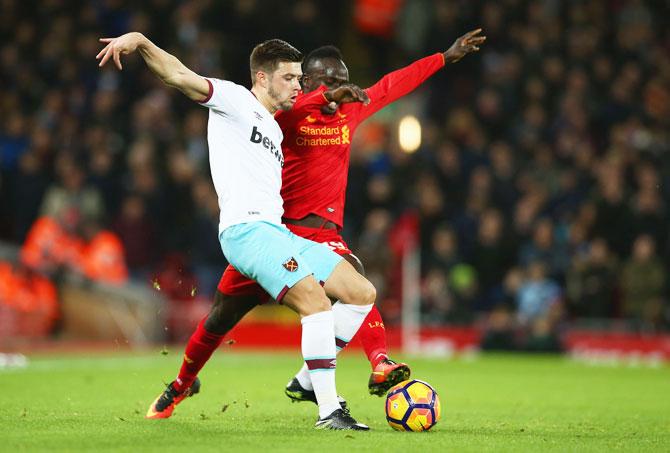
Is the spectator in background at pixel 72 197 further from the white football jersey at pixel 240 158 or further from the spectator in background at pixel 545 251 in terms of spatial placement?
the white football jersey at pixel 240 158

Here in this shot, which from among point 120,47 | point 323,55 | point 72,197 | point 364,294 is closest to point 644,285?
point 72,197

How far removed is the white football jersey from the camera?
6992 mm

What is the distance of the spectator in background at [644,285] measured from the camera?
53.5ft

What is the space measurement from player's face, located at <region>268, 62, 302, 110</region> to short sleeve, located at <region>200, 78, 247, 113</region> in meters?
0.31

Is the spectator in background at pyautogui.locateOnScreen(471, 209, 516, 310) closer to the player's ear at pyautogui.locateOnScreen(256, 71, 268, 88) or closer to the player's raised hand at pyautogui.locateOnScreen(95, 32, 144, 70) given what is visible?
the player's ear at pyautogui.locateOnScreen(256, 71, 268, 88)

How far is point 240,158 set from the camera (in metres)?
7.05

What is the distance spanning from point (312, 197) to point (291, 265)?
1.25 m

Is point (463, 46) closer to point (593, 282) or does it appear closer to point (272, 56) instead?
point (272, 56)

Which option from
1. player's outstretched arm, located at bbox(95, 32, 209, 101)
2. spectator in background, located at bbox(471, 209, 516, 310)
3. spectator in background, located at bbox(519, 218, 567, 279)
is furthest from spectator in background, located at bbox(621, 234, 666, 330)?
player's outstretched arm, located at bbox(95, 32, 209, 101)

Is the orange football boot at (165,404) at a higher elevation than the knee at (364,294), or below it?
below

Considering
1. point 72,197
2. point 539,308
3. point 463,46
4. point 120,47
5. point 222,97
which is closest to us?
point 120,47

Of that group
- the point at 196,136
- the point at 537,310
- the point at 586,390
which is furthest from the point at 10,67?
the point at 586,390

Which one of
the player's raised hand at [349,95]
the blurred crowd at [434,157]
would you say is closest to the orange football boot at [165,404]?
the player's raised hand at [349,95]

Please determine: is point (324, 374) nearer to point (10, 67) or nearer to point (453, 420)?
point (453, 420)
